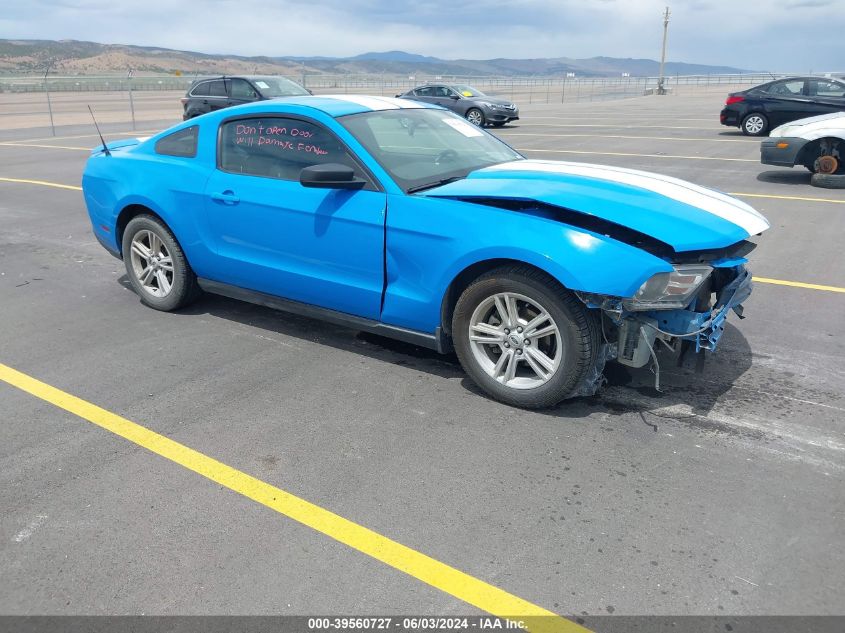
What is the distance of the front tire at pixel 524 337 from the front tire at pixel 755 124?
17084 mm

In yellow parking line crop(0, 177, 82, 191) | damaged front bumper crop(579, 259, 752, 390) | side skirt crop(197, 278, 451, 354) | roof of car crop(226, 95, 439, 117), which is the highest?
roof of car crop(226, 95, 439, 117)

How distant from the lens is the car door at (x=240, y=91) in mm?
19141

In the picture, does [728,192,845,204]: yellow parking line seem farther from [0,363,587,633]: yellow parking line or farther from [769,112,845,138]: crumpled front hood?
[0,363,587,633]: yellow parking line

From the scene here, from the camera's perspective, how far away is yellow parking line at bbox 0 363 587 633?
2475 mm

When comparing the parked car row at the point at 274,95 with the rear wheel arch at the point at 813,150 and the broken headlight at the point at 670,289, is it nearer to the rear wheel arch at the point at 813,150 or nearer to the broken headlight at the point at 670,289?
the rear wheel arch at the point at 813,150

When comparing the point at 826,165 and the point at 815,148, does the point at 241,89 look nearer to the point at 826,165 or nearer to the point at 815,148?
the point at 815,148

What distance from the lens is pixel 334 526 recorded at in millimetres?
2920

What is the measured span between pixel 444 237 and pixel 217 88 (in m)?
18.4

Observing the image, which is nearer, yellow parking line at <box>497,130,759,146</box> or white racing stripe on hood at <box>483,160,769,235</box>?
white racing stripe on hood at <box>483,160,769,235</box>

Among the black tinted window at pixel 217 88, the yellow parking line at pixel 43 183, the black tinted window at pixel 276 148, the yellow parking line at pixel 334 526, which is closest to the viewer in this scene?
the yellow parking line at pixel 334 526

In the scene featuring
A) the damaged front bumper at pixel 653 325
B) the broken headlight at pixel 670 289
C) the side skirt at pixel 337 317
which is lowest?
the side skirt at pixel 337 317

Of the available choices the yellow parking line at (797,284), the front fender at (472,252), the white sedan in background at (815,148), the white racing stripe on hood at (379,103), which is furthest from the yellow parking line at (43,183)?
the white sedan in background at (815,148)

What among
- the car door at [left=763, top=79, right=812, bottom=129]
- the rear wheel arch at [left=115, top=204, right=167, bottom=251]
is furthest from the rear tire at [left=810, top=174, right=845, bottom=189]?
the rear wheel arch at [left=115, top=204, right=167, bottom=251]

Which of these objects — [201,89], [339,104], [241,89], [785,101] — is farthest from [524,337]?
[201,89]
